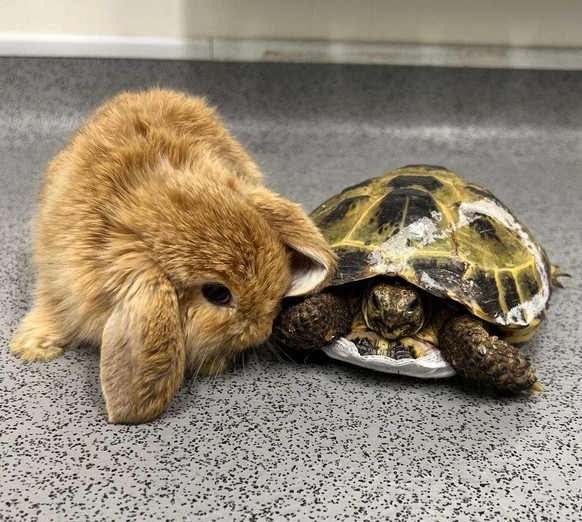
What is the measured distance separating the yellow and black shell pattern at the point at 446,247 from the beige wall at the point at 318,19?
1.05 m

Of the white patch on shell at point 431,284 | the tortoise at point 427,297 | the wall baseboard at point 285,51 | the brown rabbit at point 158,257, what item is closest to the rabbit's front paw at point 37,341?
the brown rabbit at point 158,257

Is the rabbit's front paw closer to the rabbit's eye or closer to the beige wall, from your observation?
the rabbit's eye

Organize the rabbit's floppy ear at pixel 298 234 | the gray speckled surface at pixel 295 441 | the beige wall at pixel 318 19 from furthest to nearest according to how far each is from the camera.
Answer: the beige wall at pixel 318 19 < the rabbit's floppy ear at pixel 298 234 < the gray speckled surface at pixel 295 441

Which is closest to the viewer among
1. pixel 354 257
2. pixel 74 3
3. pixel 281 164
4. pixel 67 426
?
pixel 67 426

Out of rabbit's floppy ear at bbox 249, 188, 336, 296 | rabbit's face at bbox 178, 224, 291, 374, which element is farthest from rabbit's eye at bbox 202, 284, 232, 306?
rabbit's floppy ear at bbox 249, 188, 336, 296

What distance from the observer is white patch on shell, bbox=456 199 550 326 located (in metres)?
1.07

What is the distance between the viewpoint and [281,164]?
209 centimetres

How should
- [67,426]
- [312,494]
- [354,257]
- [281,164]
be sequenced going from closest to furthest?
[312,494] < [67,426] < [354,257] < [281,164]

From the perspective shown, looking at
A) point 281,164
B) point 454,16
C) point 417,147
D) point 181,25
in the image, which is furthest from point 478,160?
point 181,25

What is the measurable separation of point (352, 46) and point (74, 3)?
0.93m

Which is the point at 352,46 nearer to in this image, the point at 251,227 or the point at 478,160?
the point at 478,160

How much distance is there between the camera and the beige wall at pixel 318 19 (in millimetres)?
1994

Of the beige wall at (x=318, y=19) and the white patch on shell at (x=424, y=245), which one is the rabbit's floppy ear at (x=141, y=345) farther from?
the beige wall at (x=318, y=19)

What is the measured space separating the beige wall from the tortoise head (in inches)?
51.3
